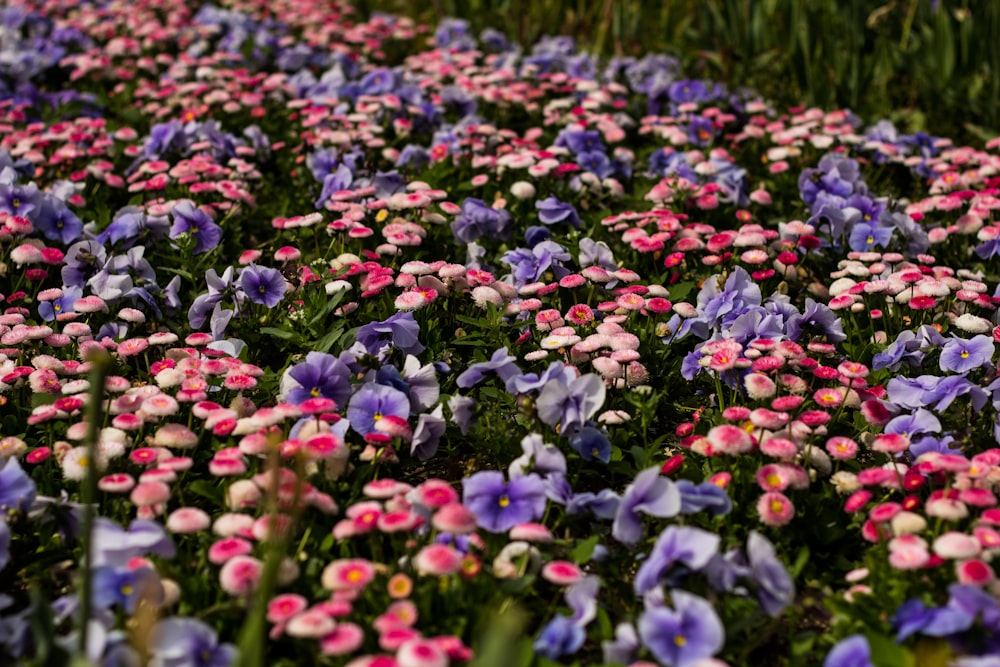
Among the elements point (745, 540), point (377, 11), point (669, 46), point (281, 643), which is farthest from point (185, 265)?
point (377, 11)

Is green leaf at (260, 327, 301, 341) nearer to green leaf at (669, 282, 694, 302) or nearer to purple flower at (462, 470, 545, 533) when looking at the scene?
purple flower at (462, 470, 545, 533)

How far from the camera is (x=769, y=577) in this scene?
85.0 inches

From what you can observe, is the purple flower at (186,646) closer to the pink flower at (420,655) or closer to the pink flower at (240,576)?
the pink flower at (240,576)

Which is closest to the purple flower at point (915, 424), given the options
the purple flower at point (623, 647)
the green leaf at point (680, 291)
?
the green leaf at point (680, 291)

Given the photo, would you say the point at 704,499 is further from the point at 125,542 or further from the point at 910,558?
the point at 125,542

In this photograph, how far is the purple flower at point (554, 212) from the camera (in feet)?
13.9

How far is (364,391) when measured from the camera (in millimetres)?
2803

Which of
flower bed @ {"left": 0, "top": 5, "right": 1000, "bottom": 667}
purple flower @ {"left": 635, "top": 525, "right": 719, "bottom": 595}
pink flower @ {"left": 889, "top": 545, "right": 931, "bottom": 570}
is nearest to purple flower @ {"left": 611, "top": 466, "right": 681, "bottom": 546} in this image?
flower bed @ {"left": 0, "top": 5, "right": 1000, "bottom": 667}

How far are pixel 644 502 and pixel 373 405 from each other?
2.77ft

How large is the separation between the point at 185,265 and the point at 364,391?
148cm

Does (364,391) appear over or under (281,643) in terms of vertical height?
over

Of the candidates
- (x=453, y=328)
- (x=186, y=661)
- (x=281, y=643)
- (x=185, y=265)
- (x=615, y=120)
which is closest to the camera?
(x=186, y=661)

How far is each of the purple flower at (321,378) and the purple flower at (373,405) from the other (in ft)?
0.26

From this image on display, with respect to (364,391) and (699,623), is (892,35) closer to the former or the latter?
(364,391)
